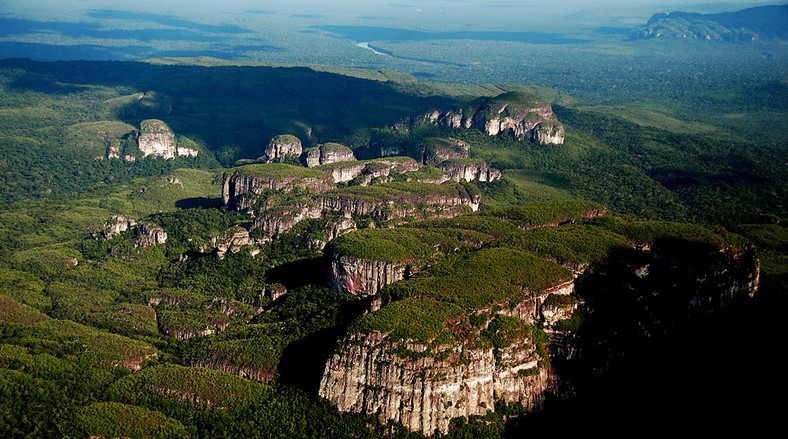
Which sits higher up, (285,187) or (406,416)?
(285,187)

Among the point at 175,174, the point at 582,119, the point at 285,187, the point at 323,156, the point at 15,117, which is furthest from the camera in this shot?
the point at 582,119

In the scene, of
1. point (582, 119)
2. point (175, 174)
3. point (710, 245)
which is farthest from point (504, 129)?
point (710, 245)

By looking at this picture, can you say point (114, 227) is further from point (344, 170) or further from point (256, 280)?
point (344, 170)

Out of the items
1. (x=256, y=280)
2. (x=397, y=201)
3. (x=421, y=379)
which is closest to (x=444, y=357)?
(x=421, y=379)

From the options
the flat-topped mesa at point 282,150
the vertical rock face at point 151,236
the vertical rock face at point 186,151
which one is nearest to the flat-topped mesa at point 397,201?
the vertical rock face at point 151,236

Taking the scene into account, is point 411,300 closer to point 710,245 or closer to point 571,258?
point 571,258

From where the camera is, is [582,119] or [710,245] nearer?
[710,245]
